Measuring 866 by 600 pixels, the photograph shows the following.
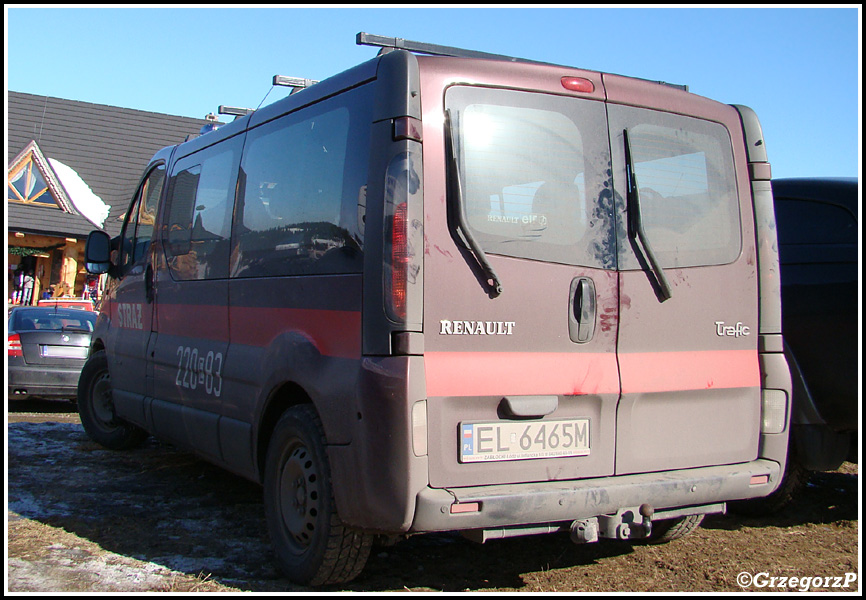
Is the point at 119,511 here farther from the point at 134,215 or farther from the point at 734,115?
the point at 734,115

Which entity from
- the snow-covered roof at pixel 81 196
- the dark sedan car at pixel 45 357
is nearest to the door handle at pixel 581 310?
the dark sedan car at pixel 45 357

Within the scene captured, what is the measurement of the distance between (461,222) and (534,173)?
48 cm

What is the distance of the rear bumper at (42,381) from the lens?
1039cm

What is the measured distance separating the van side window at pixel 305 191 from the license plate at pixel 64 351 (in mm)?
6408

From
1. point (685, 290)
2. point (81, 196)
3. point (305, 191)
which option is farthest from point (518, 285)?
point (81, 196)

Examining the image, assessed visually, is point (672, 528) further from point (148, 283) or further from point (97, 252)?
point (97, 252)

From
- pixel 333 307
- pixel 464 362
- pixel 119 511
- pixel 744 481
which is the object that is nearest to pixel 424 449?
pixel 464 362

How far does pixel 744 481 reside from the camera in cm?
436

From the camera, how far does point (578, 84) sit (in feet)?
13.6

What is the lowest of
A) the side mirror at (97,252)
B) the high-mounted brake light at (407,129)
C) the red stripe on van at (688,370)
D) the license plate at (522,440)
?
the license plate at (522,440)

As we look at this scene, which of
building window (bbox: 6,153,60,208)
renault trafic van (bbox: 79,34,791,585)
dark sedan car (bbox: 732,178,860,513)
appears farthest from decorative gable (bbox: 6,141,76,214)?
dark sedan car (bbox: 732,178,860,513)

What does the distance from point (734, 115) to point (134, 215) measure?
477 centimetres

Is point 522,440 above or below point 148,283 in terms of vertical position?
below

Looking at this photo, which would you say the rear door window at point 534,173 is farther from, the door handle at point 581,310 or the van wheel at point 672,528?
the van wheel at point 672,528
